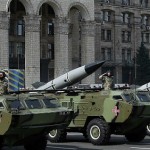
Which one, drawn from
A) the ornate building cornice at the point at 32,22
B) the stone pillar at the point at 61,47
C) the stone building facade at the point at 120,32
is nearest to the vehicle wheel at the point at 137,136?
the ornate building cornice at the point at 32,22

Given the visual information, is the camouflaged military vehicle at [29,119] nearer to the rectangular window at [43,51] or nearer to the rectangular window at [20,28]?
the rectangular window at [20,28]

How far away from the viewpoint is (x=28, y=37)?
53.0 metres

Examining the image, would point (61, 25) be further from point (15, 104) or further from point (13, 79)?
point (15, 104)

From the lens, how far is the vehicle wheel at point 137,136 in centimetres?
2057

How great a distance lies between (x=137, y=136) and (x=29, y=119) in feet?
21.2

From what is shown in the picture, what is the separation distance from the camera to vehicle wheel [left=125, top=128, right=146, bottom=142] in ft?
67.5

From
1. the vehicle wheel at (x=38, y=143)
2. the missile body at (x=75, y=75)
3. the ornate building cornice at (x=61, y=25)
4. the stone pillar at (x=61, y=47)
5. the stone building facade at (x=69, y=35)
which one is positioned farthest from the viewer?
the stone pillar at (x=61, y=47)

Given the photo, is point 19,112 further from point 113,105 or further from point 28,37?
point 28,37

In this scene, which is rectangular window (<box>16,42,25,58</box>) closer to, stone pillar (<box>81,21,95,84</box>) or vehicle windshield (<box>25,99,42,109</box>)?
stone pillar (<box>81,21,95,84</box>)

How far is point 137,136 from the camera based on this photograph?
20797 millimetres

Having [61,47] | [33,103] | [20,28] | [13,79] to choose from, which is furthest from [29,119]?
[20,28]

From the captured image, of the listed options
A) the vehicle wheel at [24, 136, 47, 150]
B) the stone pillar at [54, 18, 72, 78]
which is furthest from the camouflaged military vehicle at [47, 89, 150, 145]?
the stone pillar at [54, 18, 72, 78]

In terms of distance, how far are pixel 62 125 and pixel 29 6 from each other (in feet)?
122

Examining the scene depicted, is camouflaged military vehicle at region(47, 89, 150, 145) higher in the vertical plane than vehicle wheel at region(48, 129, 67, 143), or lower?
higher
